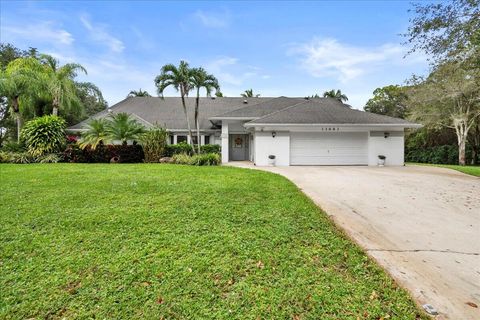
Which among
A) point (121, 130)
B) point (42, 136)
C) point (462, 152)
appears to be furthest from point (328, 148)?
point (42, 136)

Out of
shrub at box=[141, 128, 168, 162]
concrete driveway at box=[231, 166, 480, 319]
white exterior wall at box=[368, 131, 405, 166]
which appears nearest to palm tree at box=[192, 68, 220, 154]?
shrub at box=[141, 128, 168, 162]

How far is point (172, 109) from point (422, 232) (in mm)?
21048

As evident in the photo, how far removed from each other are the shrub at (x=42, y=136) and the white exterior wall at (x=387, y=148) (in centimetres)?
1934

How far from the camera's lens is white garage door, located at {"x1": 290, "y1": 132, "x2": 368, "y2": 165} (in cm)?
1547

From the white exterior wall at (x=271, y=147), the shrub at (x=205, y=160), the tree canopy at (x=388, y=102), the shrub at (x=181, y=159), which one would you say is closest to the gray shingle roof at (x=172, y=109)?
the shrub at (x=181, y=159)

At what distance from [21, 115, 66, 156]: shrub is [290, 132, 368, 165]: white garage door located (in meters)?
14.4

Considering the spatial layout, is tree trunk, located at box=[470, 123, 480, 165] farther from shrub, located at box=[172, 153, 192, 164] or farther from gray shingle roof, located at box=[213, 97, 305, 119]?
shrub, located at box=[172, 153, 192, 164]

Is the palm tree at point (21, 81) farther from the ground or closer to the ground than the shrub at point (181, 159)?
farther from the ground

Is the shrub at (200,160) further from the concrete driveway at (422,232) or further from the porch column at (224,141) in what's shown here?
the concrete driveway at (422,232)

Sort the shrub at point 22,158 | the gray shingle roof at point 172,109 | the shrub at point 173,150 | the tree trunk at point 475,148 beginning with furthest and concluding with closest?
1. the tree trunk at point 475,148
2. the gray shingle roof at point 172,109
3. the shrub at point 173,150
4. the shrub at point 22,158

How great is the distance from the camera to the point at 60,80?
1673 centimetres

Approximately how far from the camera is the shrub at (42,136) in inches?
542

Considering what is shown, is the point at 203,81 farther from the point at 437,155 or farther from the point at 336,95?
the point at 437,155

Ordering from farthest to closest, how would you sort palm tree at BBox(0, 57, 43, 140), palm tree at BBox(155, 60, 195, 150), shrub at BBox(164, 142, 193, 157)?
palm tree at BBox(0, 57, 43, 140) → shrub at BBox(164, 142, 193, 157) → palm tree at BBox(155, 60, 195, 150)
